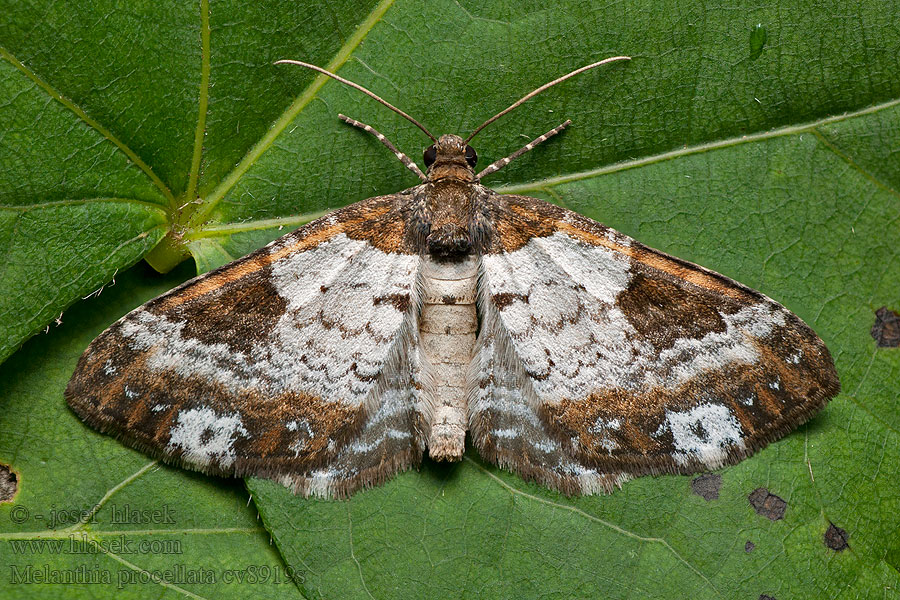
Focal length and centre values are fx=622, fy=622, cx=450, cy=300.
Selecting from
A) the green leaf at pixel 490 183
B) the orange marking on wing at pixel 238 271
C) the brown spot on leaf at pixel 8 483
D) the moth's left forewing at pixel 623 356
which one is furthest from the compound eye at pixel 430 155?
the brown spot on leaf at pixel 8 483

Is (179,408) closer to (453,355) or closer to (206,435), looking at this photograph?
(206,435)

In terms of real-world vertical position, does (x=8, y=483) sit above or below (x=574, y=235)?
below

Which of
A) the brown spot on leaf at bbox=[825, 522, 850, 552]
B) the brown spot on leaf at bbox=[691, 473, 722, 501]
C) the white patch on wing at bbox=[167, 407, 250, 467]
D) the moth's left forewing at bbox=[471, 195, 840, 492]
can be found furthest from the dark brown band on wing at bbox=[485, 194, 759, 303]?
the white patch on wing at bbox=[167, 407, 250, 467]

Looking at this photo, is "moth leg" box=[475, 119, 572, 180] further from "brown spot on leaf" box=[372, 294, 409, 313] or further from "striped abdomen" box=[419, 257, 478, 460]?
"brown spot on leaf" box=[372, 294, 409, 313]

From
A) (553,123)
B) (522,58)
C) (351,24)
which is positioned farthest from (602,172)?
(351,24)

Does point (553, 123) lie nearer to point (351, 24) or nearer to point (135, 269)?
point (351, 24)

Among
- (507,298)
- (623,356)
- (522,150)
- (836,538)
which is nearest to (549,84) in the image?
(522,150)
